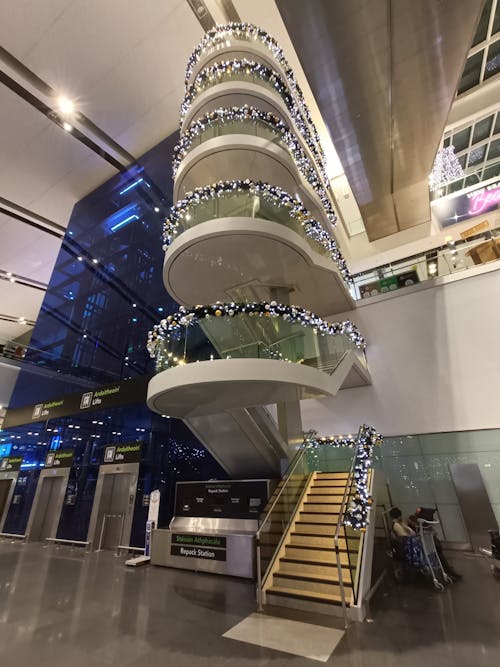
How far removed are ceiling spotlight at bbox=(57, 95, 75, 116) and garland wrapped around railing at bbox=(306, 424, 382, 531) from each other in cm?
1352

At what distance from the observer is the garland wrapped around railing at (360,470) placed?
4.73 m

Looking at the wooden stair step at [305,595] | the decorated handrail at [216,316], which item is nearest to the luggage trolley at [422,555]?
the wooden stair step at [305,595]

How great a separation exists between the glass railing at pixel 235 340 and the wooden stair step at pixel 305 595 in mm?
3117

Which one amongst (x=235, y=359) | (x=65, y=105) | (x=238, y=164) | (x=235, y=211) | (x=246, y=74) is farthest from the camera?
(x=65, y=105)

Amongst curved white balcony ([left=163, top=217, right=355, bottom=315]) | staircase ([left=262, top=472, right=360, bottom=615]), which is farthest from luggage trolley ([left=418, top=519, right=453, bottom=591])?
curved white balcony ([left=163, top=217, right=355, bottom=315])

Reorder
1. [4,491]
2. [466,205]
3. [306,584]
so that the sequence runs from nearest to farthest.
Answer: [306,584] < [4,491] < [466,205]

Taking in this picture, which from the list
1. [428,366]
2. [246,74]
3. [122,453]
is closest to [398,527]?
[428,366]

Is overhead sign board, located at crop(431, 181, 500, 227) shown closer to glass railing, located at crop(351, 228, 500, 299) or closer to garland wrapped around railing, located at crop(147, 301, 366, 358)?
glass railing, located at crop(351, 228, 500, 299)

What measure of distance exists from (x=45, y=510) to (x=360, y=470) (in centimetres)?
1018

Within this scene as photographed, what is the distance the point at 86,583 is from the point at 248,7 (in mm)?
14623

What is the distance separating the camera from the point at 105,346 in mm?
11148

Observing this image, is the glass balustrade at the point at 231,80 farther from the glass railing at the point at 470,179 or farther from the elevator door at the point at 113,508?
the elevator door at the point at 113,508

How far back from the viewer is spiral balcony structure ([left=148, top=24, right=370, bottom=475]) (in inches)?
202

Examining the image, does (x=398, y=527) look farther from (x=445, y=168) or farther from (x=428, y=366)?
(x=445, y=168)
